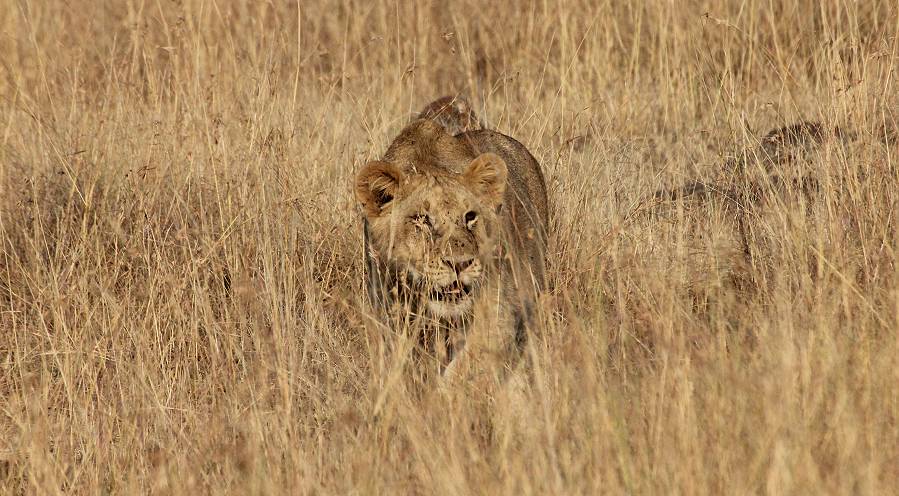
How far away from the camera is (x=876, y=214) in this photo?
5539 mm

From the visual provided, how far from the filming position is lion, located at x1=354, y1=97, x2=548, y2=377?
4.92 m

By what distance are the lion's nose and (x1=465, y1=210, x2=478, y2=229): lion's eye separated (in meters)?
0.26

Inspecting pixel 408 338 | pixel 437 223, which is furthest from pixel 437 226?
pixel 408 338

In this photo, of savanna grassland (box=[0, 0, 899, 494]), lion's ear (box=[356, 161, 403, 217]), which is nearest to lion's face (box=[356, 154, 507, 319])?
lion's ear (box=[356, 161, 403, 217])

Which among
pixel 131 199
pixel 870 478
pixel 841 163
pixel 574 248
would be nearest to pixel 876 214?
pixel 841 163

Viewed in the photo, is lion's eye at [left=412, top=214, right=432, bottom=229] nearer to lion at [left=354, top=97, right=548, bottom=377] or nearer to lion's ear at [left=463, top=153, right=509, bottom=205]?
lion at [left=354, top=97, right=548, bottom=377]

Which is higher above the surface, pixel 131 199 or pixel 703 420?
pixel 703 420

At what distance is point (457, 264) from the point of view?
4.85 m

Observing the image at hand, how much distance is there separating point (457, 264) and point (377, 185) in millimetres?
569

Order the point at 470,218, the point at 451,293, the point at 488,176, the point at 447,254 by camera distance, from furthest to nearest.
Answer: the point at 488,176, the point at 470,218, the point at 451,293, the point at 447,254

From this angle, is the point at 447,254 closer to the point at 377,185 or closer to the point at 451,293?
the point at 451,293

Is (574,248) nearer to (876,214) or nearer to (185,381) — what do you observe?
(876,214)

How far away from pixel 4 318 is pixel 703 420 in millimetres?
3715

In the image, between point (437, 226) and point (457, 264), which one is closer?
point (457, 264)
